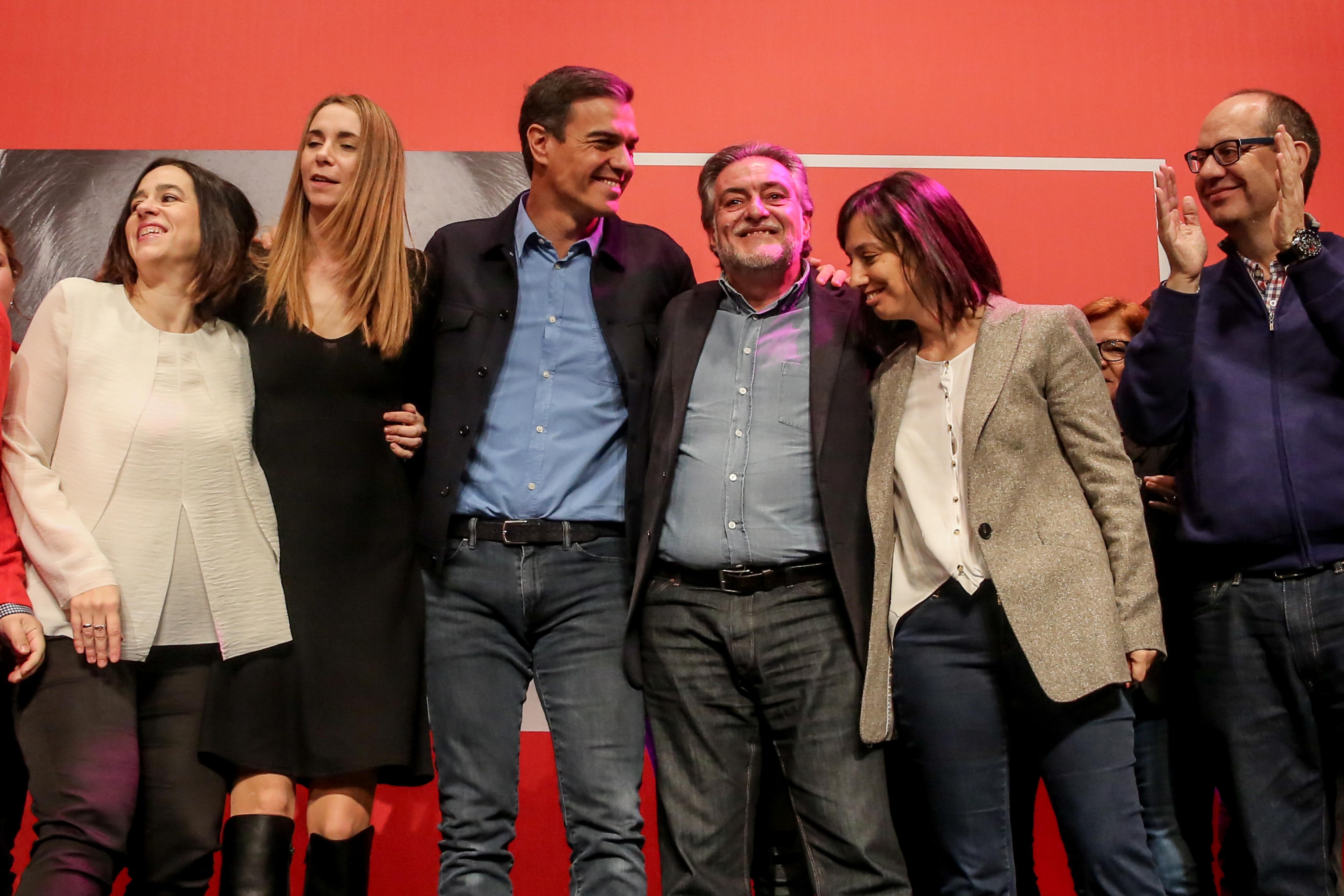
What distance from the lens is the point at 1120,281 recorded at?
11.9ft

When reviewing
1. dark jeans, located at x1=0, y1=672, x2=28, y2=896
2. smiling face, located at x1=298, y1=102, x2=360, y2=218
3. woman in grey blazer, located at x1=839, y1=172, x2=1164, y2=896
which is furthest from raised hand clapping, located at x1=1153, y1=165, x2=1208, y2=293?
dark jeans, located at x1=0, y1=672, x2=28, y2=896

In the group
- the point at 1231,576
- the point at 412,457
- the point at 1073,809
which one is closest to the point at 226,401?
the point at 412,457

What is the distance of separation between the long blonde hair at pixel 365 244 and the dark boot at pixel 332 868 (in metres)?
0.96

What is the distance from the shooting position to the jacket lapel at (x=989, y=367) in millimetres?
2186

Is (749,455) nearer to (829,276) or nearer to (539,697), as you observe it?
(829,276)

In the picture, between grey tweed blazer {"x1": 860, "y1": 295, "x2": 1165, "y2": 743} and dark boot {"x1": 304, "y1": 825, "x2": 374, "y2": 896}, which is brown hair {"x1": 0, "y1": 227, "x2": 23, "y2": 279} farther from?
grey tweed blazer {"x1": 860, "y1": 295, "x2": 1165, "y2": 743}

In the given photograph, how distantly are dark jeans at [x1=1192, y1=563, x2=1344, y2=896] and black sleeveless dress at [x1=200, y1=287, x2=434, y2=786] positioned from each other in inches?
63.5

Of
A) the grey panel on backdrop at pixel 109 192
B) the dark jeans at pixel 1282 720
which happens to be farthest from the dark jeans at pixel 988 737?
the grey panel on backdrop at pixel 109 192

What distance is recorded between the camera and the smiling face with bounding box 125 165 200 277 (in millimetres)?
2338

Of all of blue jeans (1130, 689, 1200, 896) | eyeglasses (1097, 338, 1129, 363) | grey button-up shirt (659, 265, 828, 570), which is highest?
eyeglasses (1097, 338, 1129, 363)

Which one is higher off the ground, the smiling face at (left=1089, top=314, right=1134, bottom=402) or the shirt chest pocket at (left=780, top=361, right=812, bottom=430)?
the smiling face at (left=1089, top=314, right=1134, bottom=402)

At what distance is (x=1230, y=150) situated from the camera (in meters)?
2.40

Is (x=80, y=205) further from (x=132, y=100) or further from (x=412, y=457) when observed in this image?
(x=412, y=457)

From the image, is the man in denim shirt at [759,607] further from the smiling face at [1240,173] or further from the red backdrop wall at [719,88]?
the red backdrop wall at [719,88]
